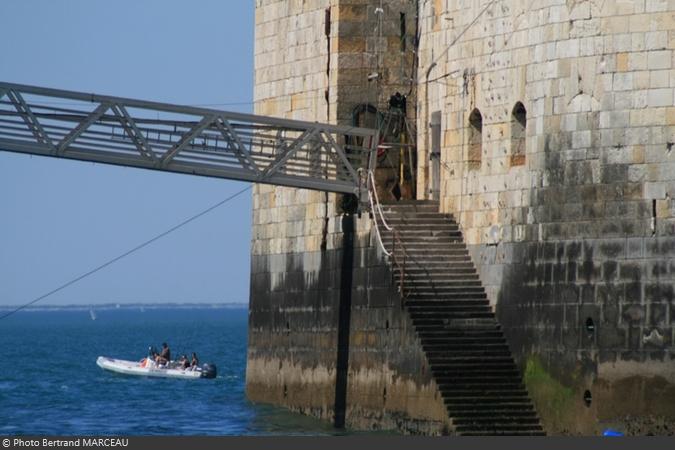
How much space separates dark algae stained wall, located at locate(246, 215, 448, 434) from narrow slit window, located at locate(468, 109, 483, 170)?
8.42ft

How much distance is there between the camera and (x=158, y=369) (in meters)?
85.1

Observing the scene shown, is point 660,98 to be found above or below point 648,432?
above

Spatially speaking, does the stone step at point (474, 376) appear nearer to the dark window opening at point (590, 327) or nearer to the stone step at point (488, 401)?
the stone step at point (488, 401)

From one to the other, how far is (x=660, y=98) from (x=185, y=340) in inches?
3974

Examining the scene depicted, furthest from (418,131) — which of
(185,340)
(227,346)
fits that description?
(185,340)

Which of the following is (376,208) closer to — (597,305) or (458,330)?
(458,330)

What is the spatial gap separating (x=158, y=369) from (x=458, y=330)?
3682cm

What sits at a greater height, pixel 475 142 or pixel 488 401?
pixel 475 142

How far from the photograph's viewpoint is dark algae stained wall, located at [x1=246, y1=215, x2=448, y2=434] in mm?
49500

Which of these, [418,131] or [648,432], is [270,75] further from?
[648,432]

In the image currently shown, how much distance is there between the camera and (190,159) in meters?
51.9

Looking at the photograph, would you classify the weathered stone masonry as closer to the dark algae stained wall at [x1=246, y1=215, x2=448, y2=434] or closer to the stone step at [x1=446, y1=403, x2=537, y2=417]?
the dark algae stained wall at [x1=246, y1=215, x2=448, y2=434]

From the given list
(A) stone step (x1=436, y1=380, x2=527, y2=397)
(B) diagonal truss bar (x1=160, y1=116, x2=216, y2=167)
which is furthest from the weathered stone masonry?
(B) diagonal truss bar (x1=160, y1=116, x2=216, y2=167)

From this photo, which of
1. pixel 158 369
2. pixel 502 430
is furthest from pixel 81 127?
pixel 158 369
